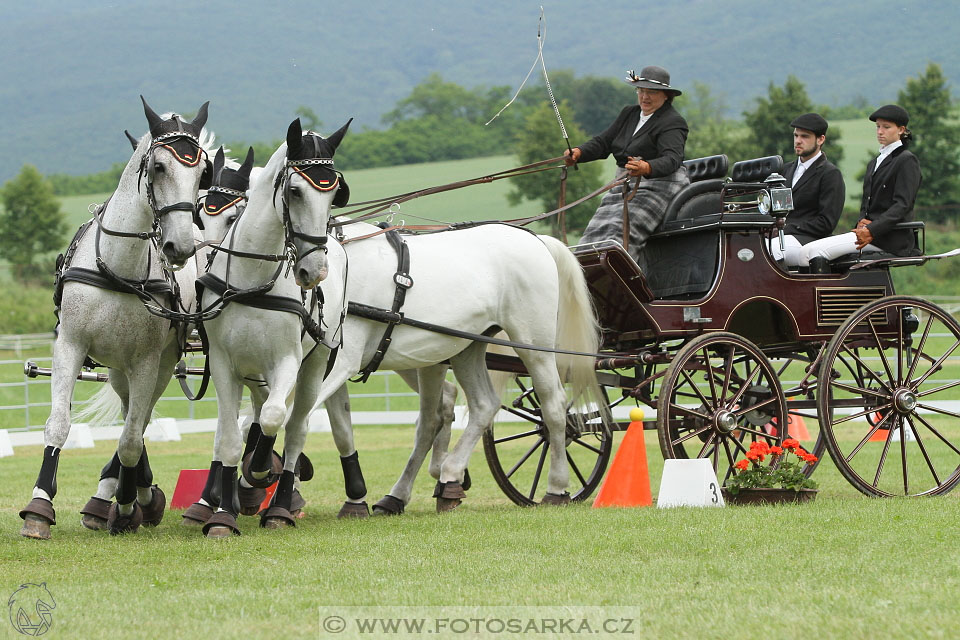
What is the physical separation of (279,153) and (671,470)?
3.12m

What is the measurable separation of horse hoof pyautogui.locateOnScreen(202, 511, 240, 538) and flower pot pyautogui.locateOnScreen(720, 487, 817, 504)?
124 inches

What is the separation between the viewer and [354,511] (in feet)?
24.3

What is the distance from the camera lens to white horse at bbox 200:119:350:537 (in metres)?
5.68

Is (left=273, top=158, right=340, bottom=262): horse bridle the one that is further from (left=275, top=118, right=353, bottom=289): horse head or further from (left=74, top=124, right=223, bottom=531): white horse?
(left=74, top=124, right=223, bottom=531): white horse

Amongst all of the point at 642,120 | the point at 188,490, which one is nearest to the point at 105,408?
the point at 188,490

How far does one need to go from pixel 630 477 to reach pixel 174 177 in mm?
3577

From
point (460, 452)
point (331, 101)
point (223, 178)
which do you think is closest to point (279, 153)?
point (223, 178)

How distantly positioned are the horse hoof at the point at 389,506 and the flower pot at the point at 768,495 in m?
2.13

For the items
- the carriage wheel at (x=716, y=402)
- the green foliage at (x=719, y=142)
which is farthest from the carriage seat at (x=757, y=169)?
the green foliage at (x=719, y=142)

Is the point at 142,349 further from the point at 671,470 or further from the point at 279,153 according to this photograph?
the point at 671,470

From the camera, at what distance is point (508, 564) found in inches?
203

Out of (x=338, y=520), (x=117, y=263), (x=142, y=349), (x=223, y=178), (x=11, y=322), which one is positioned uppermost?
(x=223, y=178)

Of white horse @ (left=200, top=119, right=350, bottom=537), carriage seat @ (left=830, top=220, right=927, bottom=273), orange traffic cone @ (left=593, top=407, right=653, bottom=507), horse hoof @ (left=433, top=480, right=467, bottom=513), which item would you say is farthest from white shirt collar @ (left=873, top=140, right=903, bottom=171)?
white horse @ (left=200, top=119, right=350, bottom=537)

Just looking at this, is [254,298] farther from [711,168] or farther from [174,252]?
[711,168]
